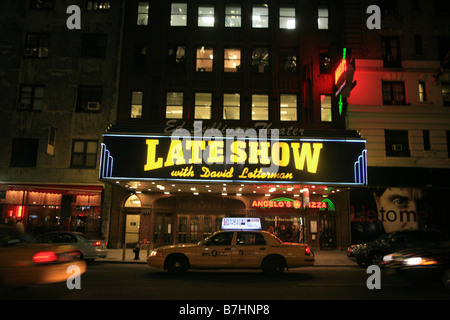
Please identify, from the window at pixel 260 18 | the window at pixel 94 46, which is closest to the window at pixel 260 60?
the window at pixel 260 18

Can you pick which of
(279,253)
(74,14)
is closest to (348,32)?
(279,253)

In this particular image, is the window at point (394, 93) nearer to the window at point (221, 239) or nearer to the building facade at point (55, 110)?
the window at point (221, 239)

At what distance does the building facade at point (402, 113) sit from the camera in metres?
21.7

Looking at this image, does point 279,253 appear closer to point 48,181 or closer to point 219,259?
point 219,259

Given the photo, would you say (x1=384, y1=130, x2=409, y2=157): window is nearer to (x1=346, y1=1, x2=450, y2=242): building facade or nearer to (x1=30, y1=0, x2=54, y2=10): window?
(x1=346, y1=1, x2=450, y2=242): building facade

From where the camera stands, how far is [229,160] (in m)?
18.4

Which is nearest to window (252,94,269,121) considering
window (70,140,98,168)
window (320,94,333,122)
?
window (320,94,333,122)

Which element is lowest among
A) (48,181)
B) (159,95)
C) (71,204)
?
(71,204)

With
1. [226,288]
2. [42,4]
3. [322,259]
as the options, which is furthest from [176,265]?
[42,4]

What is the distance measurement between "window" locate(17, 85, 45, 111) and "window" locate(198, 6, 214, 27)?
12126mm

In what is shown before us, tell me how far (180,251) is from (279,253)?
12.0ft

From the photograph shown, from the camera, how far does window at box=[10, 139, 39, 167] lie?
22.3 metres

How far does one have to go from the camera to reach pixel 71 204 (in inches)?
867

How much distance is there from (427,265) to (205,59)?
19.0 metres
